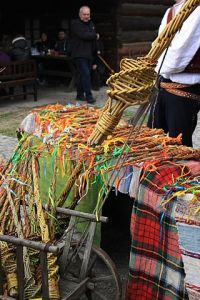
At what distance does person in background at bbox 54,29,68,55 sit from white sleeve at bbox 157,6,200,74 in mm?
8911

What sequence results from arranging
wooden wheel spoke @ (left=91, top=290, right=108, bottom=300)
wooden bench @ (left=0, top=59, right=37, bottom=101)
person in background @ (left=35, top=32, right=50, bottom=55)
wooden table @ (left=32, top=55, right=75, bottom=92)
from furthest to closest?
person in background @ (left=35, top=32, right=50, bottom=55) → wooden table @ (left=32, top=55, right=75, bottom=92) → wooden bench @ (left=0, top=59, right=37, bottom=101) → wooden wheel spoke @ (left=91, top=290, right=108, bottom=300)

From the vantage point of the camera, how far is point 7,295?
2432 mm

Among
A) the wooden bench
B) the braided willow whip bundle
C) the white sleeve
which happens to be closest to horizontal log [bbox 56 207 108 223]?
the braided willow whip bundle

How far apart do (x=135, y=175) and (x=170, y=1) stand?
39.4ft

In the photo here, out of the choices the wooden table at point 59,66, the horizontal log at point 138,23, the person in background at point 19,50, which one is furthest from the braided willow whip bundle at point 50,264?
the horizontal log at point 138,23

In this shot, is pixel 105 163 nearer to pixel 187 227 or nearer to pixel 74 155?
pixel 74 155

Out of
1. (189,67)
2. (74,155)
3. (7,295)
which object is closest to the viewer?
(7,295)

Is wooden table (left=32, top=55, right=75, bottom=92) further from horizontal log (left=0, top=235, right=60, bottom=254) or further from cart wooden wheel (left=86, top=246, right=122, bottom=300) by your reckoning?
horizontal log (left=0, top=235, right=60, bottom=254)

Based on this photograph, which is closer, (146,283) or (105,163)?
(146,283)

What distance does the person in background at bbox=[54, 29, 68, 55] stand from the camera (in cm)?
1202

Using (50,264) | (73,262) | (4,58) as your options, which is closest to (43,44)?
(4,58)

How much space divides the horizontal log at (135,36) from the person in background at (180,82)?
8589 millimetres

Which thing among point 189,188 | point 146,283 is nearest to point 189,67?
point 189,188

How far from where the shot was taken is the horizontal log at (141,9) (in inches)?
470
